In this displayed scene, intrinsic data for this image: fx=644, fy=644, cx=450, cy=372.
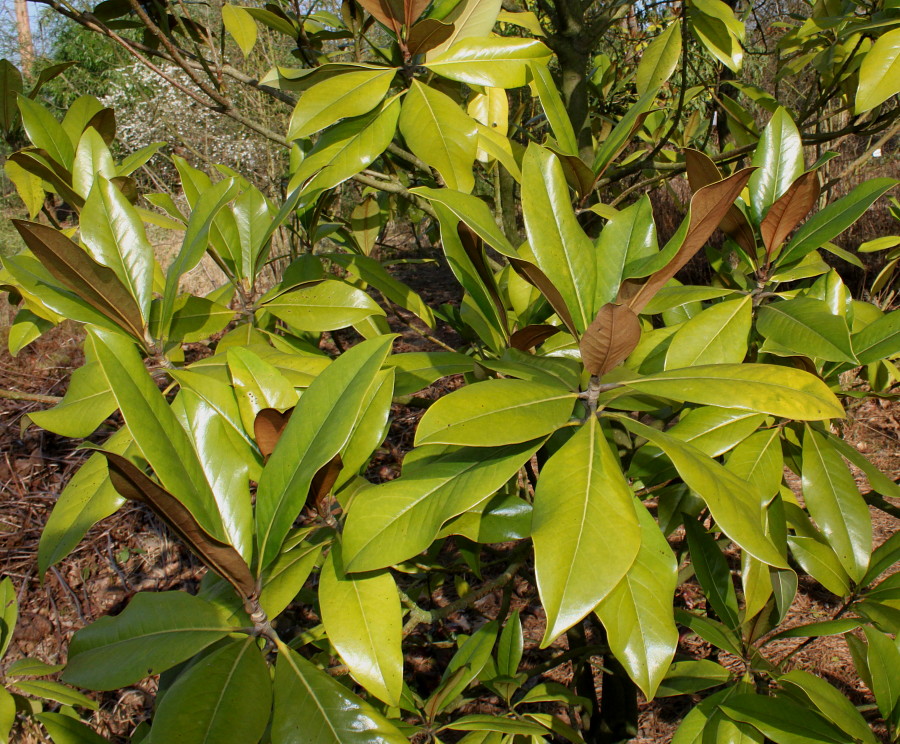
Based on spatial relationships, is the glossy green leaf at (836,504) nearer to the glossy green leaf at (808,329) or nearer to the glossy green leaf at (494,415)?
the glossy green leaf at (808,329)

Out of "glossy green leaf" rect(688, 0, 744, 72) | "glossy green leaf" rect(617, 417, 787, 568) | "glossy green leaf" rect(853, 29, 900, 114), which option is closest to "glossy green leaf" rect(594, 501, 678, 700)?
"glossy green leaf" rect(617, 417, 787, 568)

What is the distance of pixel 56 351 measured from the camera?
4.38m

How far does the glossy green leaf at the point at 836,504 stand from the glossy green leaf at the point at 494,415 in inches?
18.6

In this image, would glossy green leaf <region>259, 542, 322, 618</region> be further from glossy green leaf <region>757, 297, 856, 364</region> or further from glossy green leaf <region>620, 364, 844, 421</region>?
glossy green leaf <region>757, 297, 856, 364</region>

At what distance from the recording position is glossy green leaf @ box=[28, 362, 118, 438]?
819 millimetres

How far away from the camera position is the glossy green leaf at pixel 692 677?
3.44 feet

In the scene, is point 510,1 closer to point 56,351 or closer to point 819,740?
point 819,740

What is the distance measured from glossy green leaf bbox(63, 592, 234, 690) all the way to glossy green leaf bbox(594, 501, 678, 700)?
0.39 meters

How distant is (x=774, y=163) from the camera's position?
965 millimetres

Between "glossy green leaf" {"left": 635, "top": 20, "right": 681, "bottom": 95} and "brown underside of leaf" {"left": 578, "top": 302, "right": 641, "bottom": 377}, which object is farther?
"glossy green leaf" {"left": 635, "top": 20, "right": 681, "bottom": 95}

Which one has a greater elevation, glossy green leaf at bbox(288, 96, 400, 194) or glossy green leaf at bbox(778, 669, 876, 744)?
glossy green leaf at bbox(288, 96, 400, 194)

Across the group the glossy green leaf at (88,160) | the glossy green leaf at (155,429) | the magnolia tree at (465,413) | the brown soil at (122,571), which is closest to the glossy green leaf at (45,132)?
the magnolia tree at (465,413)

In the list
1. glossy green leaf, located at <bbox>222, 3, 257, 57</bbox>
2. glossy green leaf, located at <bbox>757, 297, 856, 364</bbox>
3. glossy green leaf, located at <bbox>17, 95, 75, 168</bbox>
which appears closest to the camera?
glossy green leaf, located at <bbox>757, 297, 856, 364</bbox>

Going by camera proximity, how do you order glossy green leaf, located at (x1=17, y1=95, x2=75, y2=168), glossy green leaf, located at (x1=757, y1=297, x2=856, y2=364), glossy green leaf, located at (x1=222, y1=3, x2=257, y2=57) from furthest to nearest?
1. glossy green leaf, located at (x1=222, y1=3, x2=257, y2=57)
2. glossy green leaf, located at (x1=17, y1=95, x2=75, y2=168)
3. glossy green leaf, located at (x1=757, y1=297, x2=856, y2=364)
